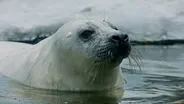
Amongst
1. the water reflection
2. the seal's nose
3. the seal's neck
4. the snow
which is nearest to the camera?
the water reflection

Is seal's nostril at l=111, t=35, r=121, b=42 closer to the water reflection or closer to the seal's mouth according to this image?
the seal's mouth

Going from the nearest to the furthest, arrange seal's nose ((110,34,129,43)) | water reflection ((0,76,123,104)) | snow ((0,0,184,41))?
water reflection ((0,76,123,104)), seal's nose ((110,34,129,43)), snow ((0,0,184,41))

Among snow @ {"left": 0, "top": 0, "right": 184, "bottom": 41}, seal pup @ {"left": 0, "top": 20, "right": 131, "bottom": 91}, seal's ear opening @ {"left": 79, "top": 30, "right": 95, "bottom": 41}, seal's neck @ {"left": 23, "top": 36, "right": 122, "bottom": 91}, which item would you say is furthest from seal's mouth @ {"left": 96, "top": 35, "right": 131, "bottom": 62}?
snow @ {"left": 0, "top": 0, "right": 184, "bottom": 41}

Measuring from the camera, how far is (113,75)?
5.63 meters

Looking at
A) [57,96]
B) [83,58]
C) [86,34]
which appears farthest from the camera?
[86,34]

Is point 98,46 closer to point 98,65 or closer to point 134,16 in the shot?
point 98,65

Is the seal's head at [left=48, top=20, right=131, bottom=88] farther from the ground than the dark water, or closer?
farther from the ground

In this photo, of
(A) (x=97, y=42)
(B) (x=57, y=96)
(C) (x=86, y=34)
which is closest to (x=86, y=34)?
(C) (x=86, y=34)

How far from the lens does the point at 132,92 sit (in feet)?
18.4

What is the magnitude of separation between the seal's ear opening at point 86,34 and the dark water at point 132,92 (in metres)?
0.54

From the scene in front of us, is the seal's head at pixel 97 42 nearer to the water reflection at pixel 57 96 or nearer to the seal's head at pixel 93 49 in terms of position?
the seal's head at pixel 93 49

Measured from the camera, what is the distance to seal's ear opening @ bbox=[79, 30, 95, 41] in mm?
5627

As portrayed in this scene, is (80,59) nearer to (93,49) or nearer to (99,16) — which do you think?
(93,49)

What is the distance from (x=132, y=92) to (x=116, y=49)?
53 cm
